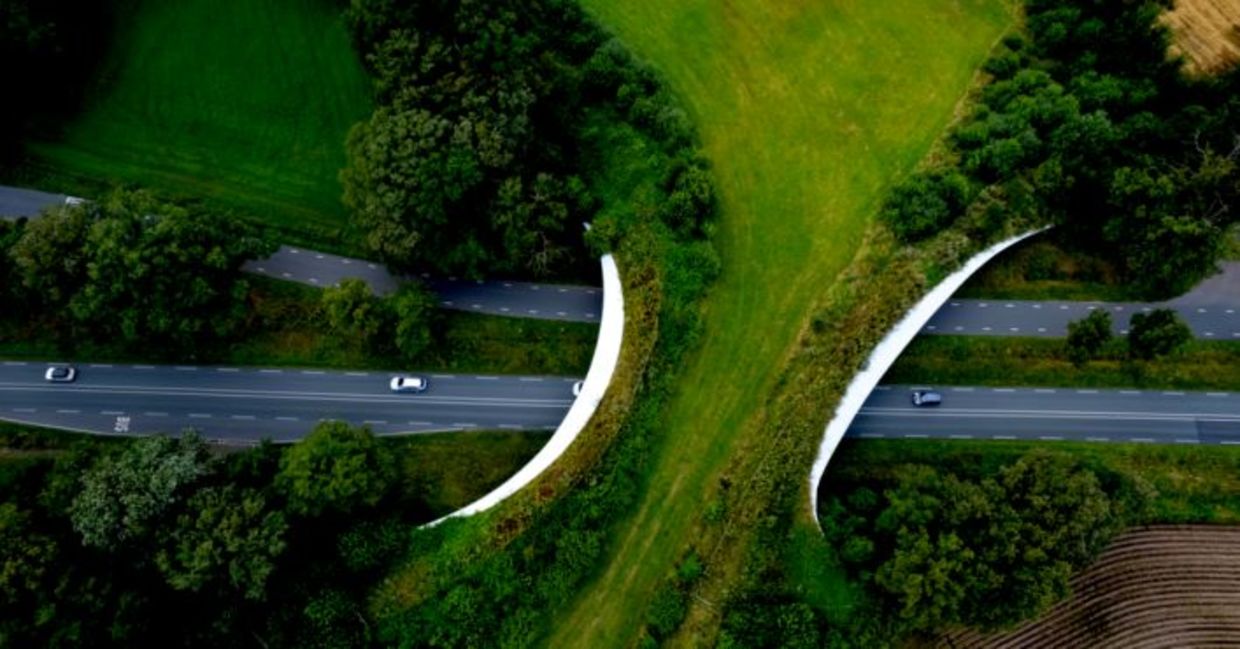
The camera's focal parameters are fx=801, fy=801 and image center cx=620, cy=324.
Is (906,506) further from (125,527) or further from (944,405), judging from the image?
(125,527)

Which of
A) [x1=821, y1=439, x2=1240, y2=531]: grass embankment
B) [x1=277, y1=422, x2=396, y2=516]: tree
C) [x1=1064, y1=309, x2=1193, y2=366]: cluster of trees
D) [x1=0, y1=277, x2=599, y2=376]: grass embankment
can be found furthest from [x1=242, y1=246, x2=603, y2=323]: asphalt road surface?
[x1=1064, y1=309, x2=1193, y2=366]: cluster of trees

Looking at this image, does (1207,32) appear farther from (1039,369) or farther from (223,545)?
(223,545)

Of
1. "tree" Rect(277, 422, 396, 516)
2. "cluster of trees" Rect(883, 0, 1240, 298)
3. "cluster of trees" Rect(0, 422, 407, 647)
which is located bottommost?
"cluster of trees" Rect(0, 422, 407, 647)

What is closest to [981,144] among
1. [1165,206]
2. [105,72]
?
[1165,206]

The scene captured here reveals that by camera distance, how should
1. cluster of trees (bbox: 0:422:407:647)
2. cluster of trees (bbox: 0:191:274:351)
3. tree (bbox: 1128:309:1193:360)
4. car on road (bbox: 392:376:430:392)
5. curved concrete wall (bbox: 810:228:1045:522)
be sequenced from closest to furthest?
cluster of trees (bbox: 0:422:407:647) → cluster of trees (bbox: 0:191:274:351) → curved concrete wall (bbox: 810:228:1045:522) → tree (bbox: 1128:309:1193:360) → car on road (bbox: 392:376:430:392)

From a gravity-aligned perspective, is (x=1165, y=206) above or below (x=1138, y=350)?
above

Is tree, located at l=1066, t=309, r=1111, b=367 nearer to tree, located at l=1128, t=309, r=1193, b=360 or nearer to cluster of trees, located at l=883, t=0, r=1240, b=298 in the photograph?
tree, located at l=1128, t=309, r=1193, b=360

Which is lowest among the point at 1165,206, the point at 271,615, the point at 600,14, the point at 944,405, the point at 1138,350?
the point at 271,615
